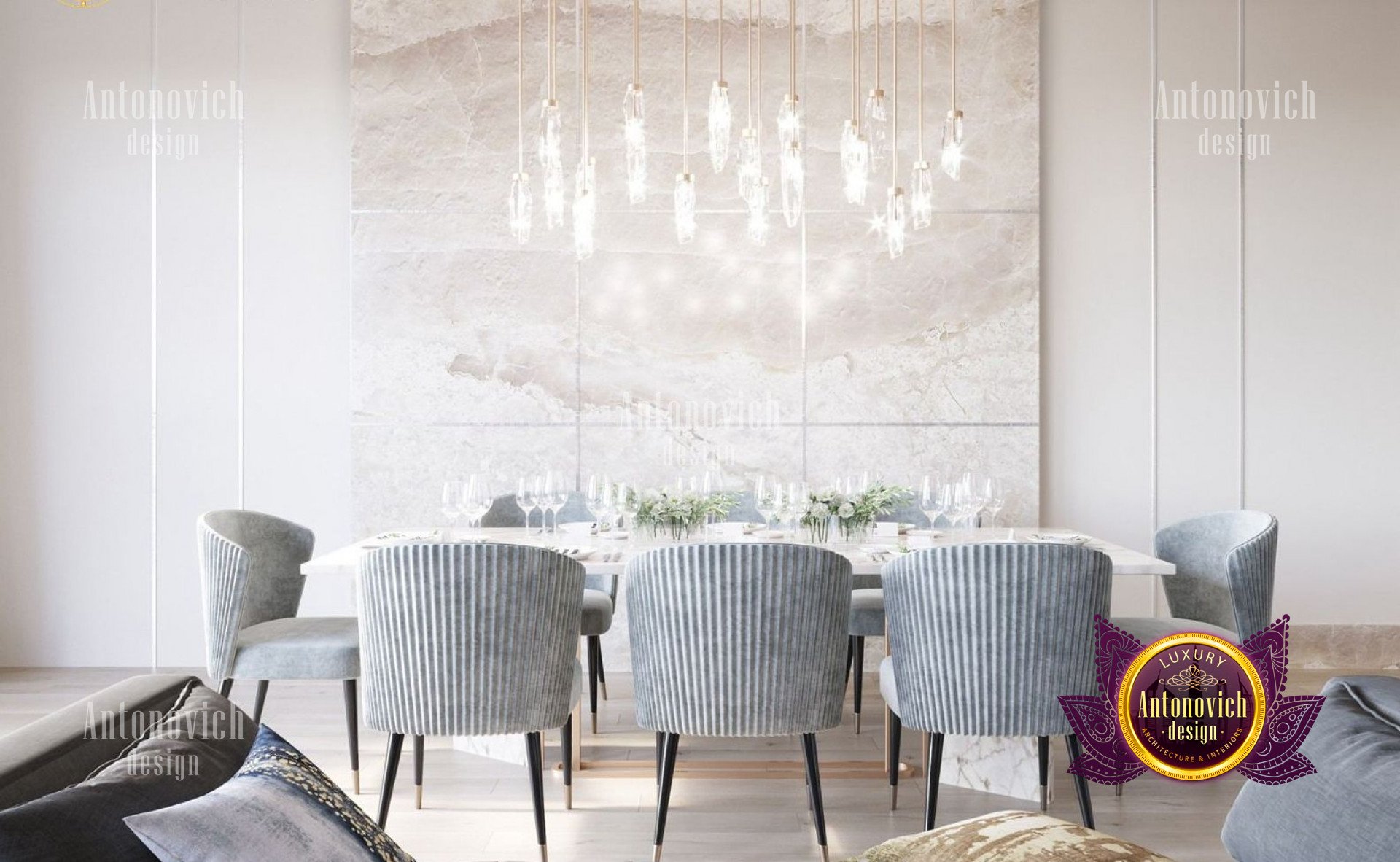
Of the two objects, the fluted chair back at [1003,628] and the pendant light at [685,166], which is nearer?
the fluted chair back at [1003,628]

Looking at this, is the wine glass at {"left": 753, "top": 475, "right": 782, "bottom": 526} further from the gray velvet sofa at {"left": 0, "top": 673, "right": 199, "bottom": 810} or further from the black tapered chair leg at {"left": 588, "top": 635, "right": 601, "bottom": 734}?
the gray velvet sofa at {"left": 0, "top": 673, "right": 199, "bottom": 810}

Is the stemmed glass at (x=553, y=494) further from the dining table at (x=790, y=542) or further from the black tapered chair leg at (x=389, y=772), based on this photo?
the black tapered chair leg at (x=389, y=772)

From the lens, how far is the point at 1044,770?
3121 mm

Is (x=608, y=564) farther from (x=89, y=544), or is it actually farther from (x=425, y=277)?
(x=89, y=544)

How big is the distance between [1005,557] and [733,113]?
3.22 meters

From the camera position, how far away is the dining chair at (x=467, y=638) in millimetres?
2588

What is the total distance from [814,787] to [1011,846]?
1.40 meters

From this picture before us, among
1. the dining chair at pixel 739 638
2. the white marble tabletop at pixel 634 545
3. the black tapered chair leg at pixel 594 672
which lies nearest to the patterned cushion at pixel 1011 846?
the dining chair at pixel 739 638

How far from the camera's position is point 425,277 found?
499 cm

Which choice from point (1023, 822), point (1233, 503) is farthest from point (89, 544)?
point (1233, 503)
